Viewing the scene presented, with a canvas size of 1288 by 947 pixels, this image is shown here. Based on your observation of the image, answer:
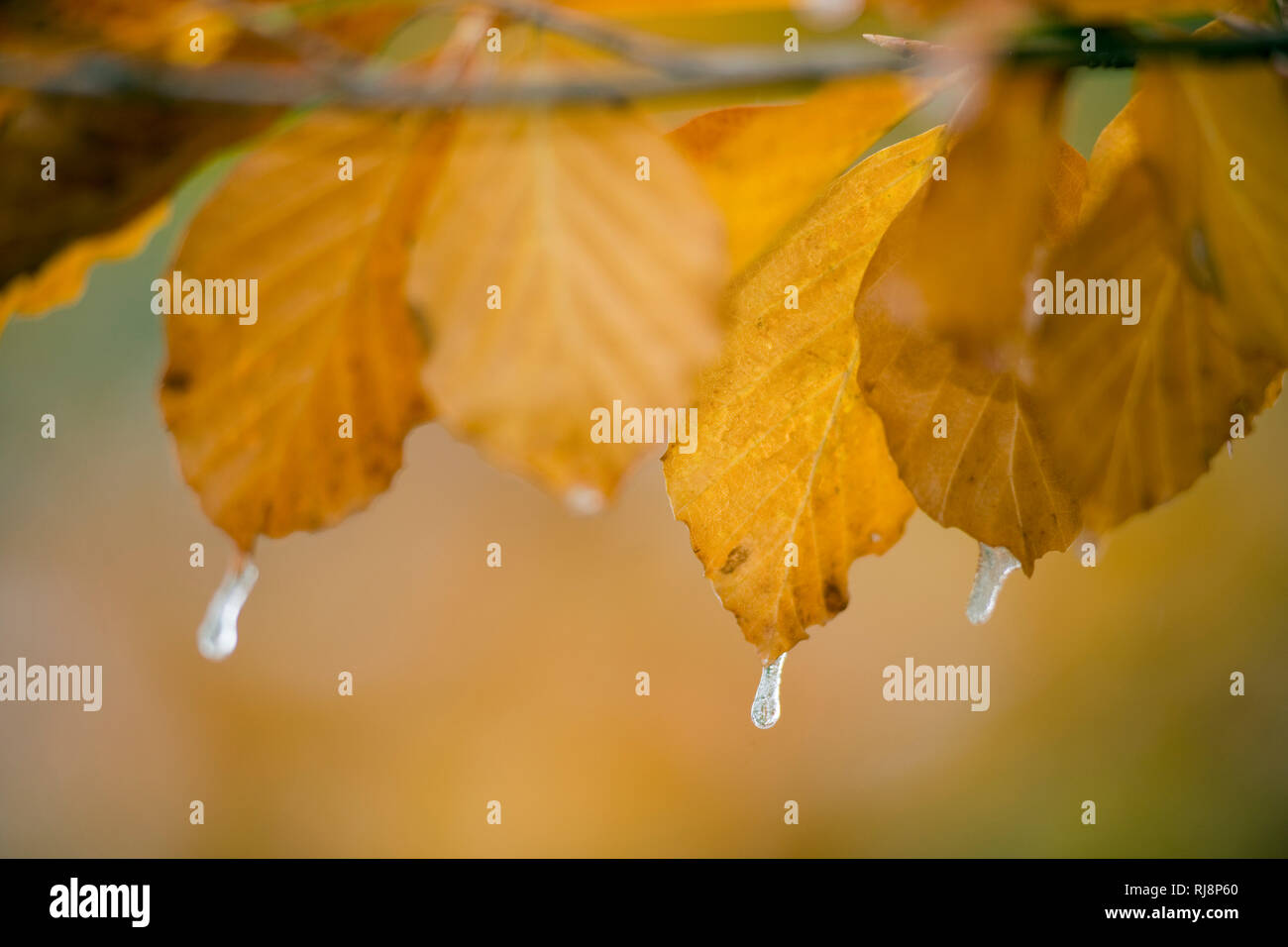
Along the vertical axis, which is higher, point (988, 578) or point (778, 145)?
point (778, 145)

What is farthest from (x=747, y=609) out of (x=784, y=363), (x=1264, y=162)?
(x=1264, y=162)

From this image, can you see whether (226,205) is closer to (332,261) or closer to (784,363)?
(332,261)

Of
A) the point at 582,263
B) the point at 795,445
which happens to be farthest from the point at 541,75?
the point at 795,445

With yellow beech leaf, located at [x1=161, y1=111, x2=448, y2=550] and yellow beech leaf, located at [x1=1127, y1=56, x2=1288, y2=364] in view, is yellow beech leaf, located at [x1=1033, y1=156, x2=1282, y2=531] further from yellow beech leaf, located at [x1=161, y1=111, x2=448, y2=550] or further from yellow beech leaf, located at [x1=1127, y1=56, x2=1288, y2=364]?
yellow beech leaf, located at [x1=161, y1=111, x2=448, y2=550]

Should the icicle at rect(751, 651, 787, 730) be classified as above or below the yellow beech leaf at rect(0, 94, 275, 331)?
below

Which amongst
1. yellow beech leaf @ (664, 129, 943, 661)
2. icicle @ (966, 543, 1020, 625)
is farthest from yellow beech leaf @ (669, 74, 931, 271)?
icicle @ (966, 543, 1020, 625)

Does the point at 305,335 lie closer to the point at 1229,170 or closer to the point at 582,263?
the point at 582,263

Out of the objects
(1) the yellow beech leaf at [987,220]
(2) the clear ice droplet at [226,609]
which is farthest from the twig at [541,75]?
(2) the clear ice droplet at [226,609]

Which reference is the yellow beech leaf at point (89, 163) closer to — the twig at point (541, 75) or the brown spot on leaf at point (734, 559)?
the twig at point (541, 75)
